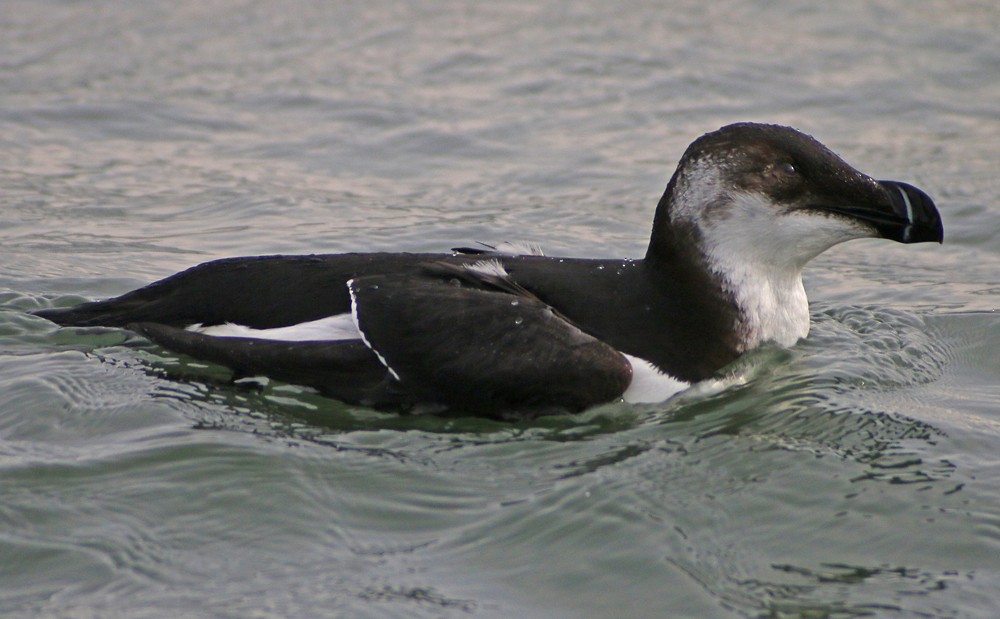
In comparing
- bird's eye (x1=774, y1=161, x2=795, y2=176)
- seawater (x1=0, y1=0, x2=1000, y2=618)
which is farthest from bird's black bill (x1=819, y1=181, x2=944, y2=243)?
seawater (x1=0, y1=0, x2=1000, y2=618)

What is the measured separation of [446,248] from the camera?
8.33 m

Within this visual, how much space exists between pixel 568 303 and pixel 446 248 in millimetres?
2737

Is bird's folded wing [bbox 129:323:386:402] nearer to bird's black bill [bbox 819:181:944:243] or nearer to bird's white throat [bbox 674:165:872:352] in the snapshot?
bird's white throat [bbox 674:165:872:352]

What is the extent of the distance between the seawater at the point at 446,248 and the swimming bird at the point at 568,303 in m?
0.17

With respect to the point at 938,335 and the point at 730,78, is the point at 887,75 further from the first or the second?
the point at 938,335

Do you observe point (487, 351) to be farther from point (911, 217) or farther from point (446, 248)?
point (446, 248)

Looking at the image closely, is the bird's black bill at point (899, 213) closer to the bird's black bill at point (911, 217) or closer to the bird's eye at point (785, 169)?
the bird's black bill at point (911, 217)

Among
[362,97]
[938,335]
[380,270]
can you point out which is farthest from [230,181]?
[938,335]

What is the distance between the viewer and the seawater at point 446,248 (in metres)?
4.53

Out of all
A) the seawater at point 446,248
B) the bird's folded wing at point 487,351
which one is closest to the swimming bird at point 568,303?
the bird's folded wing at point 487,351

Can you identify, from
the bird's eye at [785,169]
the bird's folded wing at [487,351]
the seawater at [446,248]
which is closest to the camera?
the seawater at [446,248]

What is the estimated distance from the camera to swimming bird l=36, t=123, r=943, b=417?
5.41 m

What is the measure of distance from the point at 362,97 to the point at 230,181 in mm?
1963

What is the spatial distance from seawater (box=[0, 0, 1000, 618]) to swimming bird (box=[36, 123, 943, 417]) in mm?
173
